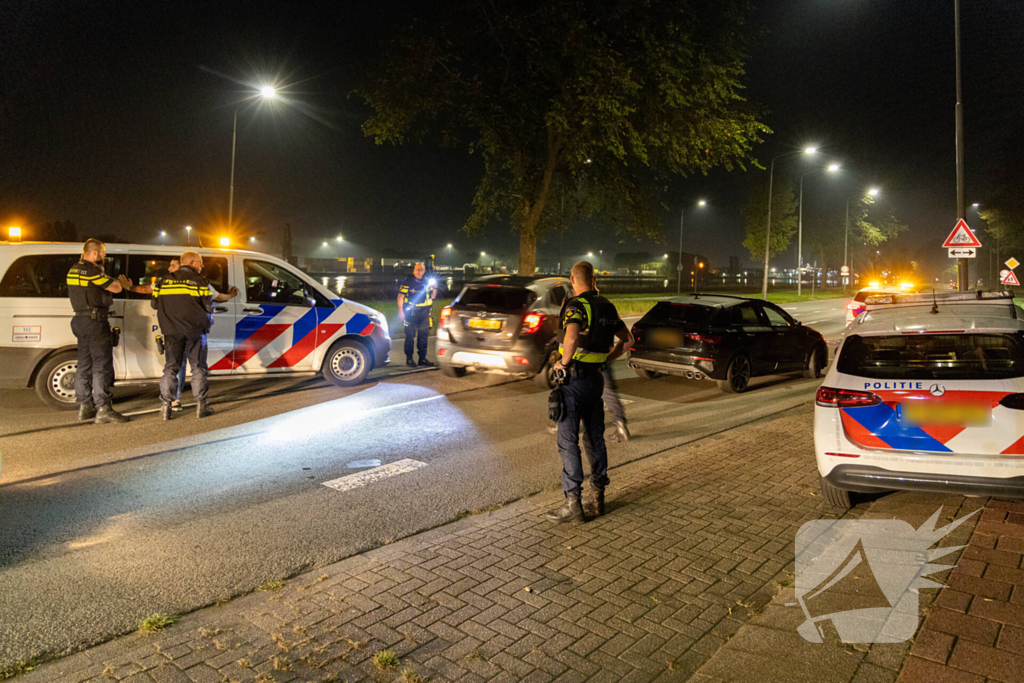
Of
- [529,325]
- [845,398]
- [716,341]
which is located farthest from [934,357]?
[529,325]

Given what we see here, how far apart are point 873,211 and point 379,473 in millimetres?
70577

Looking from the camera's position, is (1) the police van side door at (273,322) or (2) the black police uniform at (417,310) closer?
(1) the police van side door at (273,322)

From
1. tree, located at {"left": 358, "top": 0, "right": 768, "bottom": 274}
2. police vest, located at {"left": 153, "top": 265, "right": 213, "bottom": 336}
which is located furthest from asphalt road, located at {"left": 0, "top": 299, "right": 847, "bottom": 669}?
tree, located at {"left": 358, "top": 0, "right": 768, "bottom": 274}

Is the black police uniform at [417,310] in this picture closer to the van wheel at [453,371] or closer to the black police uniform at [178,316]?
the van wheel at [453,371]

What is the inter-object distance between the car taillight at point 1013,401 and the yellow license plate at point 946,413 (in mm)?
91

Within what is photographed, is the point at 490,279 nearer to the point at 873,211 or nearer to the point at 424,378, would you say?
the point at 424,378

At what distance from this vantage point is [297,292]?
955 cm

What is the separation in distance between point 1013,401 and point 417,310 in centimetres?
901

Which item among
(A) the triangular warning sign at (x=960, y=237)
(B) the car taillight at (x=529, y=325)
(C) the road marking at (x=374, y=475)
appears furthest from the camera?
(A) the triangular warning sign at (x=960, y=237)

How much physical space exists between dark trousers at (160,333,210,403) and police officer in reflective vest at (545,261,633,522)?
4.93 meters

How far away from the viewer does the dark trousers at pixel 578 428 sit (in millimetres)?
4816

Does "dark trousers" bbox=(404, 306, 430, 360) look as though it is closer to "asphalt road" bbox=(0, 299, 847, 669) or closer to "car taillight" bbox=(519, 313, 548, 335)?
"asphalt road" bbox=(0, 299, 847, 669)

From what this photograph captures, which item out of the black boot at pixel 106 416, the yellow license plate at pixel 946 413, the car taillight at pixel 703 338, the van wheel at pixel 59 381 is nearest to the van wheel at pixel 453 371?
the car taillight at pixel 703 338

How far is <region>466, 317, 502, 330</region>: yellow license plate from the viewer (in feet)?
31.9
